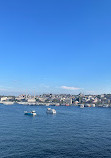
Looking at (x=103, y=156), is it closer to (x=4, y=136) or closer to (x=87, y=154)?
(x=87, y=154)

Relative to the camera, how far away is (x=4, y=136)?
32.9 meters

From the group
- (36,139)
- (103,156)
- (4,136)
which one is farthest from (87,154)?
(4,136)

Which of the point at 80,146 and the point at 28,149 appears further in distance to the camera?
the point at 80,146

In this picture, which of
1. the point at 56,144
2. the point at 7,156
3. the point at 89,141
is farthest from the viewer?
the point at 89,141

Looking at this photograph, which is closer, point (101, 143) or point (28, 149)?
point (28, 149)

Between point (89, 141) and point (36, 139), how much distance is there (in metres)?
10.5

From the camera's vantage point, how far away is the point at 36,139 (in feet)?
103

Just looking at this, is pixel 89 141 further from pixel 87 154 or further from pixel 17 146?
pixel 17 146

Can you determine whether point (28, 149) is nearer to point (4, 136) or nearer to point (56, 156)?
point (56, 156)

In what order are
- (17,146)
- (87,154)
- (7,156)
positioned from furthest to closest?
(17,146), (87,154), (7,156)

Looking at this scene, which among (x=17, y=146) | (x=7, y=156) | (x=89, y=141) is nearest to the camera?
(x=7, y=156)

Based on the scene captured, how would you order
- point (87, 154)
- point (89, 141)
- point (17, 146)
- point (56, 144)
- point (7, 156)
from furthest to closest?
1. point (89, 141)
2. point (56, 144)
3. point (17, 146)
4. point (87, 154)
5. point (7, 156)

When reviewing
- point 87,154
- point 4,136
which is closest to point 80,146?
point 87,154

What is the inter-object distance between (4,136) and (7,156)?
10.9 metres
